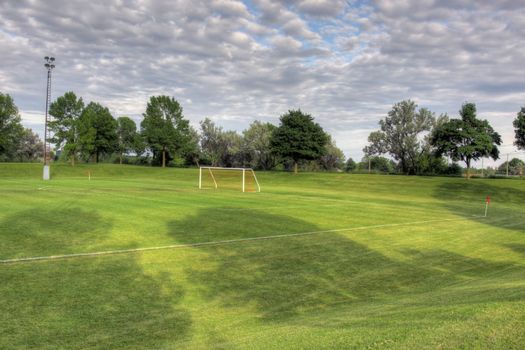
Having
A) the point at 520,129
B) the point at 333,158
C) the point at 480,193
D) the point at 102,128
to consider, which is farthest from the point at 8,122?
the point at 520,129

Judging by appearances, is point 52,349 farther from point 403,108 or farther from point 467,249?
point 403,108

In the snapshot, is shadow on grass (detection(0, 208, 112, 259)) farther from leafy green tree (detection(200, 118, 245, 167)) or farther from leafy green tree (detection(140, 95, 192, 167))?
leafy green tree (detection(200, 118, 245, 167))

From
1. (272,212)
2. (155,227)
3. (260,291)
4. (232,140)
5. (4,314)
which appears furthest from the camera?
(232,140)

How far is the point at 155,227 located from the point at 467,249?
440 inches

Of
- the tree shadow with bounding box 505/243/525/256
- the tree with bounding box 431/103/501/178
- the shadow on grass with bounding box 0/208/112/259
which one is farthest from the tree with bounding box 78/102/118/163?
the tree shadow with bounding box 505/243/525/256

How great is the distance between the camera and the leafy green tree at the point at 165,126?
85812 millimetres

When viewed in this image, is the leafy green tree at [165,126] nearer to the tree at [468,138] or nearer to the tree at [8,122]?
the tree at [8,122]

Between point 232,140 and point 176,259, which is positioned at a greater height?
point 232,140

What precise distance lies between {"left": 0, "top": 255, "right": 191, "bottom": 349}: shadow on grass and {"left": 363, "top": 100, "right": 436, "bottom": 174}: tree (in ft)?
286

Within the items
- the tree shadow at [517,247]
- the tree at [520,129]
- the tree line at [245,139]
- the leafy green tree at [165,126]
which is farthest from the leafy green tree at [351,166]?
the tree shadow at [517,247]

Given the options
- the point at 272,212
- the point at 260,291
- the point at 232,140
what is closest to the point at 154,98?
the point at 232,140

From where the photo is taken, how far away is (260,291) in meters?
9.45

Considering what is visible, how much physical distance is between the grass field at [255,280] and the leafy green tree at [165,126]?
6438cm

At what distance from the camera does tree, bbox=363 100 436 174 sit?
90875 millimetres
